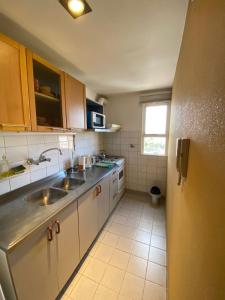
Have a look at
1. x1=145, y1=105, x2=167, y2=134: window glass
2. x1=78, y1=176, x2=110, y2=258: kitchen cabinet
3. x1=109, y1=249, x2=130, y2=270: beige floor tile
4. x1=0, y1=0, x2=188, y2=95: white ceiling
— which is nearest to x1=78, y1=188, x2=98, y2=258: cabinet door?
x1=78, y1=176, x2=110, y2=258: kitchen cabinet

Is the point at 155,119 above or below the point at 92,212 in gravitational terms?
above

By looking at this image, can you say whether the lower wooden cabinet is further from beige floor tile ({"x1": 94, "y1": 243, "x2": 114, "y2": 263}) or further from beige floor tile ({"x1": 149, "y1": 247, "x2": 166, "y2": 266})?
beige floor tile ({"x1": 149, "y1": 247, "x2": 166, "y2": 266})

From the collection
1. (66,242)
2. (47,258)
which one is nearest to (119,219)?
(66,242)

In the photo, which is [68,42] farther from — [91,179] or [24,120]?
[91,179]

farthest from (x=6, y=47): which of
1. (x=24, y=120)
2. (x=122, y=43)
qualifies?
(x=122, y=43)

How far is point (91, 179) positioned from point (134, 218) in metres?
1.13

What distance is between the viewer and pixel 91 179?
1733 mm

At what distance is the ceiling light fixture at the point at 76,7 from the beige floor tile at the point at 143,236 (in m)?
2.39

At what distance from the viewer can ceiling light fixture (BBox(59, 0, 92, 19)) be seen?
83cm

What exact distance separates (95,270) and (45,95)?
1.89 metres

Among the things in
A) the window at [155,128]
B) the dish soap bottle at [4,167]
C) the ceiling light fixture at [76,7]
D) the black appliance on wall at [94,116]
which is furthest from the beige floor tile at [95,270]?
the ceiling light fixture at [76,7]

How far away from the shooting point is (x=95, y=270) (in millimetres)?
1429

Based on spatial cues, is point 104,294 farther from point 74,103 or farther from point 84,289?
point 74,103

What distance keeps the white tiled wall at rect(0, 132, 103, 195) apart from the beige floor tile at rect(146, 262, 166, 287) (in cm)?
159
